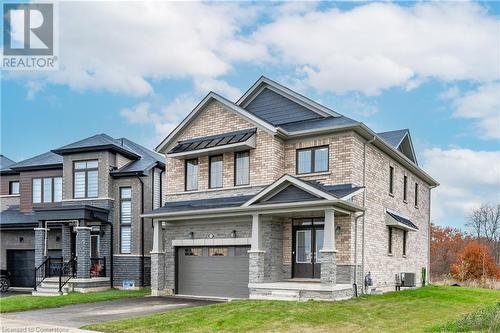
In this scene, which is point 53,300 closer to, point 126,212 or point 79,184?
point 126,212

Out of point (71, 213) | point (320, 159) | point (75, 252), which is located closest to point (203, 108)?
point (320, 159)

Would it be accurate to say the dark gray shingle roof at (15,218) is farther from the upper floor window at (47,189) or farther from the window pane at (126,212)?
the window pane at (126,212)

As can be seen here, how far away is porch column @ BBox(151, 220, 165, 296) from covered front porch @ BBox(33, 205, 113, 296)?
12.0 feet

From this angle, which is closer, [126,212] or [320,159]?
[320,159]

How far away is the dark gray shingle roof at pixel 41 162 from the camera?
Answer: 26.1m

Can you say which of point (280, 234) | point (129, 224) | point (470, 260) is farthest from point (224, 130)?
point (470, 260)

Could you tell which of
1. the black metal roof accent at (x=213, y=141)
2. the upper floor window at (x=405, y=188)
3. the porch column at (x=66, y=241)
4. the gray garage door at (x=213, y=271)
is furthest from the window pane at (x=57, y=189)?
the upper floor window at (x=405, y=188)

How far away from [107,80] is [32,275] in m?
10.5

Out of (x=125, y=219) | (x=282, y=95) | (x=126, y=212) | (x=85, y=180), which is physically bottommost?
(x=125, y=219)

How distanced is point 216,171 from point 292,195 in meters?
4.57

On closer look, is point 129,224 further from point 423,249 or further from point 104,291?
point 423,249

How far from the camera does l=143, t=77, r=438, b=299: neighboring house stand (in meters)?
17.5

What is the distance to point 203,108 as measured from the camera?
21.6 metres

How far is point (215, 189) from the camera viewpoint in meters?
20.7
